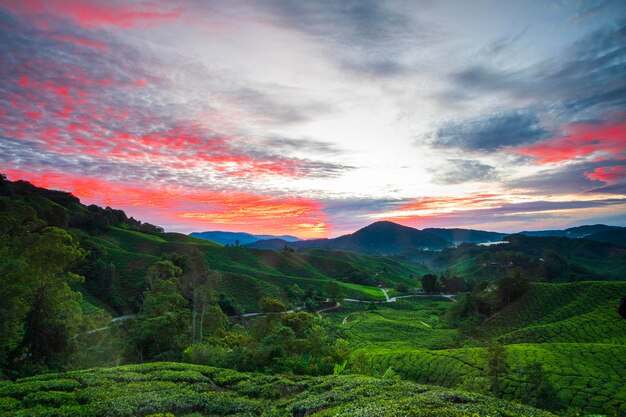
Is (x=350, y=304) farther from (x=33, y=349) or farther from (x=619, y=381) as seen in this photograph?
(x=33, y=349)

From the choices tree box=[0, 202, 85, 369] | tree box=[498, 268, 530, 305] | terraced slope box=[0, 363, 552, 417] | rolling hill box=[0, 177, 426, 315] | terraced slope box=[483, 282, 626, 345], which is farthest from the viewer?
tree box=[498, 268, 530, 305]

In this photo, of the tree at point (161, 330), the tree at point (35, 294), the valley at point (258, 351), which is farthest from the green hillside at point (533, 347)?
the tree at point (35, 294)

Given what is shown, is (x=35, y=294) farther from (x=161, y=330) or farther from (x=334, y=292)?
(x=334, y=292)

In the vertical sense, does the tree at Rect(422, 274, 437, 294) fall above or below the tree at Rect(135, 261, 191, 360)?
below

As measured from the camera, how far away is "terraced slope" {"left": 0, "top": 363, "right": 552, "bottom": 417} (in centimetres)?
1720

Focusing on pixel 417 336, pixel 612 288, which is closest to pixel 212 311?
pixel 417 336

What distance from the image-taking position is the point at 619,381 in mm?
38781

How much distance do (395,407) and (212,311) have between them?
45036 millimetres

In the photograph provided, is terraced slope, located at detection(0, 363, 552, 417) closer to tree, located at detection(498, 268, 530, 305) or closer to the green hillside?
the green hillside

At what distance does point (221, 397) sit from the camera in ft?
72.4

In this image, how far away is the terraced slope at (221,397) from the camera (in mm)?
17203

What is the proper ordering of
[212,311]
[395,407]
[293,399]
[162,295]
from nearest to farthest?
[395,407], [293,399], [162,295], [212,311]

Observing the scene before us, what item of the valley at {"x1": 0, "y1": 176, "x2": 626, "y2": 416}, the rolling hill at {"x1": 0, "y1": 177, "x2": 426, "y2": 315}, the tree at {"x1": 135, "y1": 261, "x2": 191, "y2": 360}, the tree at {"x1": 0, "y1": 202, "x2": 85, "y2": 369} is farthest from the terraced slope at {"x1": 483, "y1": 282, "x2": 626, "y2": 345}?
the tree at {"x1": 0, "y1": 202, "x2": 85, "y2": 369}

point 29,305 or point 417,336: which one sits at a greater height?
point 29,305
